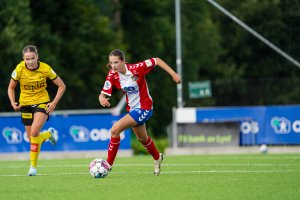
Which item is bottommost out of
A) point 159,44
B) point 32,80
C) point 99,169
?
point 99,169

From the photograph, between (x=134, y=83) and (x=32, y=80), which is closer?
(x=134, y=83)

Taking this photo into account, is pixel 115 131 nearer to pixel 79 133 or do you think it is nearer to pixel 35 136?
pixel 35 136

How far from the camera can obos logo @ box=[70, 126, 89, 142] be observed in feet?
93.3

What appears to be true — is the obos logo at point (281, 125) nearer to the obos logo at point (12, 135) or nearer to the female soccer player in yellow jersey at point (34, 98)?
the obos logo at point (12, 135)

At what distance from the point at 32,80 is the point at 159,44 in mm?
41762

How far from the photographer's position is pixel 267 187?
12.6m

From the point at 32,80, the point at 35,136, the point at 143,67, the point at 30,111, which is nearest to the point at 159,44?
the point at 30,111

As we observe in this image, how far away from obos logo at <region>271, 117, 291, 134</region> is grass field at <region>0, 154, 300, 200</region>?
1055 cm

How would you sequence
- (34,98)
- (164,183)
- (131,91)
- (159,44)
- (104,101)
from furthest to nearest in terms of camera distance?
(159,44) → (34,98) → (131,91) → (104,101) → (164,183)

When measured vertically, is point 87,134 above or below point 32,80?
below

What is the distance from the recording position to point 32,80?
16.0 meters

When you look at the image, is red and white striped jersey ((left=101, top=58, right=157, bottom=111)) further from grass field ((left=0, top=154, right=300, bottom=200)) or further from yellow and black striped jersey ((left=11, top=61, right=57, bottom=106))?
yellow and black striped jersey ((left=11, top=61, right=57, bottom=106))

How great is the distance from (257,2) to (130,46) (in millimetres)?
9841

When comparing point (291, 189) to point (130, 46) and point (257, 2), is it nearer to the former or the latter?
point (257, 2)
